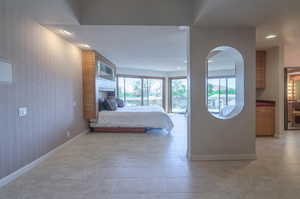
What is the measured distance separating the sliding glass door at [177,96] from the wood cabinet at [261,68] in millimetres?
5529

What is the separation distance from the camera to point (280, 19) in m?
3.04

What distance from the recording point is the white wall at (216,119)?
3367 mm

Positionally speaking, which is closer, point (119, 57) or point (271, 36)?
point (271, 36)

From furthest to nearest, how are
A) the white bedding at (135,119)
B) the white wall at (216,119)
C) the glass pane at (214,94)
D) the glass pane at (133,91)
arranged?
the glass pane at (214,94) < the glass pane at (133,91) < the white bedding at (135,119) < the white wall at (216,119)

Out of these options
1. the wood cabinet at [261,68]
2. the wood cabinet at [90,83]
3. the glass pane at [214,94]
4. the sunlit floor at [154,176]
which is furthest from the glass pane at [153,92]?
the sunlit floor at [154,176]

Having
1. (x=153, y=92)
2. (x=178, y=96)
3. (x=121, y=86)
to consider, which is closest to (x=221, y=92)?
(x=178, y=96)

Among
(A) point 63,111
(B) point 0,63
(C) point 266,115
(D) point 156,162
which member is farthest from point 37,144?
(C) point 266,115

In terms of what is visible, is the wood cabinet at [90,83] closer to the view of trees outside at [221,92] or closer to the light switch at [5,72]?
the light switch at [5,72]

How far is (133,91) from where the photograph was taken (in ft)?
33.2

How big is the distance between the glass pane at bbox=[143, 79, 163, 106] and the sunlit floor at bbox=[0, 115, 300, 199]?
259 inches

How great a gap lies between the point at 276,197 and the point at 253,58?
90.3 inches

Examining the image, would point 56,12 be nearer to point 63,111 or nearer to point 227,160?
point 63,111

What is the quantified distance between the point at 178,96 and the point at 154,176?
8612 mm

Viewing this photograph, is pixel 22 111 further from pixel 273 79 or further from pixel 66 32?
pixel 273 79
